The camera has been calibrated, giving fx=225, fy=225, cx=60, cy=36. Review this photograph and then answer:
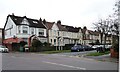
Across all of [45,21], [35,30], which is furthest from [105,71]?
[45,21]

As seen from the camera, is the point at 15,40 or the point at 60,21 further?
the point at 60,21

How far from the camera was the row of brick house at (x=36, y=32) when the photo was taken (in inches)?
2174

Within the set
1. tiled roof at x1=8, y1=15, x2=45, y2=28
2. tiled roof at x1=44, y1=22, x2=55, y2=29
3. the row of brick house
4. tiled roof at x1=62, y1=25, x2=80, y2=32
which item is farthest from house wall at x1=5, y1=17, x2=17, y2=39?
tiled roof at x1=62, y1=25, x2=80, y2=32

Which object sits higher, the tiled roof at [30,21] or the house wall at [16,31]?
the tiled roof at [30,21]

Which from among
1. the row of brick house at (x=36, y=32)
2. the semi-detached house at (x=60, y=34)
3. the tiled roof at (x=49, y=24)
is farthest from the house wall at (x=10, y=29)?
the tiled roof at (x=49, y=24)

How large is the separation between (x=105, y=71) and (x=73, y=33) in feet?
203

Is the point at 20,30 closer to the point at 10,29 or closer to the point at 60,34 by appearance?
the point at 10,29

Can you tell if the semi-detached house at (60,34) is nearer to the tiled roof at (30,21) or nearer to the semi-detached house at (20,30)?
the tiled roof at (30,21)

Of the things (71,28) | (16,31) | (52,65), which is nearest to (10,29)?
(16,31)

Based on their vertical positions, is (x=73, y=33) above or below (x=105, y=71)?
above

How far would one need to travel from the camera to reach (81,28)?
82250mm

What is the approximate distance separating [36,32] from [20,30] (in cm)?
567

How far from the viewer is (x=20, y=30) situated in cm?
5534

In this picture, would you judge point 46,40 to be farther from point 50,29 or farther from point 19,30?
point 19,30
